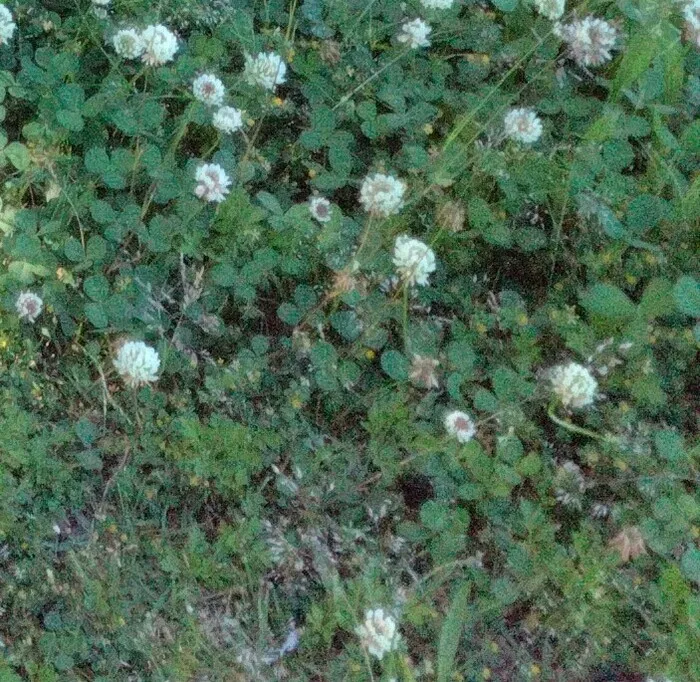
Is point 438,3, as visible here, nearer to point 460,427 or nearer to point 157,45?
point 157,45

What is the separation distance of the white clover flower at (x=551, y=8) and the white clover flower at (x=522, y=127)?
1.08ft

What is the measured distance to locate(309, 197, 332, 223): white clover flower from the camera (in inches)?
81.2

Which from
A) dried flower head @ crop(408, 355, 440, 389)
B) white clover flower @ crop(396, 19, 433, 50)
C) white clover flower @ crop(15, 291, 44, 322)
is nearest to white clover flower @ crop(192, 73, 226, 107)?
white clover flower @ crop(396, 19, 433, 50)

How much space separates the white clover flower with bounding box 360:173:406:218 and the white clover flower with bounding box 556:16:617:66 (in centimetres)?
64

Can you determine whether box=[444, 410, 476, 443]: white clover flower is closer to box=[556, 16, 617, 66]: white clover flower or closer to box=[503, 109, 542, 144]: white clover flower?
box=[503, 109, 542, 144]: white clover flower

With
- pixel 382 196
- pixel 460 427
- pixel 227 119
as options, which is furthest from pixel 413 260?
pixel 227 119

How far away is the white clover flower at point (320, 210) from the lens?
2.06 m

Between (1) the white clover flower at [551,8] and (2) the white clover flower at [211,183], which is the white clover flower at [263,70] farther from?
(1) the white clover flower at [551,8]

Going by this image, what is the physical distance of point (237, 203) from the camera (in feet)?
6.62

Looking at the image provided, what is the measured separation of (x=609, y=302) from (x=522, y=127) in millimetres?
474

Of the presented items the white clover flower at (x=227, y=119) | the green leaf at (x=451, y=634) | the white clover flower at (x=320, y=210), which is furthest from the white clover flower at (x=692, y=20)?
the green leaf at (x=451, y=634)

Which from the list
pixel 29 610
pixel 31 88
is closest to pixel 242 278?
pixel 31 88

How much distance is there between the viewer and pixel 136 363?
1.92 metres

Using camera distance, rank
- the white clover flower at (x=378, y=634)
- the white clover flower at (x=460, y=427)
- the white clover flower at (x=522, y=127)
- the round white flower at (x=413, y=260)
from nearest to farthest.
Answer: the white clover flower at (x=378, y=634) → the white clover flower at (x=460, y=427) → the round white flower at (x=413, y=260) → the white clover flower at (x=522, y=127)
